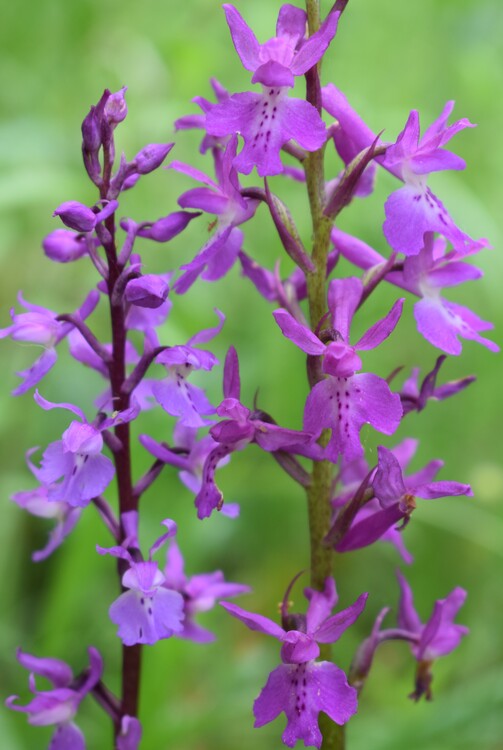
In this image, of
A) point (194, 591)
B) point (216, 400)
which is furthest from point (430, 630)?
point (216, 400)

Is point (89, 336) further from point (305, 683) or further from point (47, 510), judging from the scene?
point (305, 683)

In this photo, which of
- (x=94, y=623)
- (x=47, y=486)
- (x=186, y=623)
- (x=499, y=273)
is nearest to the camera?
(x=47, y=486)

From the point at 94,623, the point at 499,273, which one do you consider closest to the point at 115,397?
the point at 94,623

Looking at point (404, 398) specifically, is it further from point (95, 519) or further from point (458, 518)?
point (458, 518)

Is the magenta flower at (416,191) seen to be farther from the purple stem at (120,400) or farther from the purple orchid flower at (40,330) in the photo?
the purple orchid flower at (40,330)

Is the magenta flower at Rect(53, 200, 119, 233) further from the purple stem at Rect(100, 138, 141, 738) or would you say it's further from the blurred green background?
the blurred green background

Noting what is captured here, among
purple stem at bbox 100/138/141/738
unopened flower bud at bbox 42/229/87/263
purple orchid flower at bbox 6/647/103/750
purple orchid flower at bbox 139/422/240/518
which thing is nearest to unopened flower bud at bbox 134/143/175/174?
purple stem at bbox 100/138/141/738
